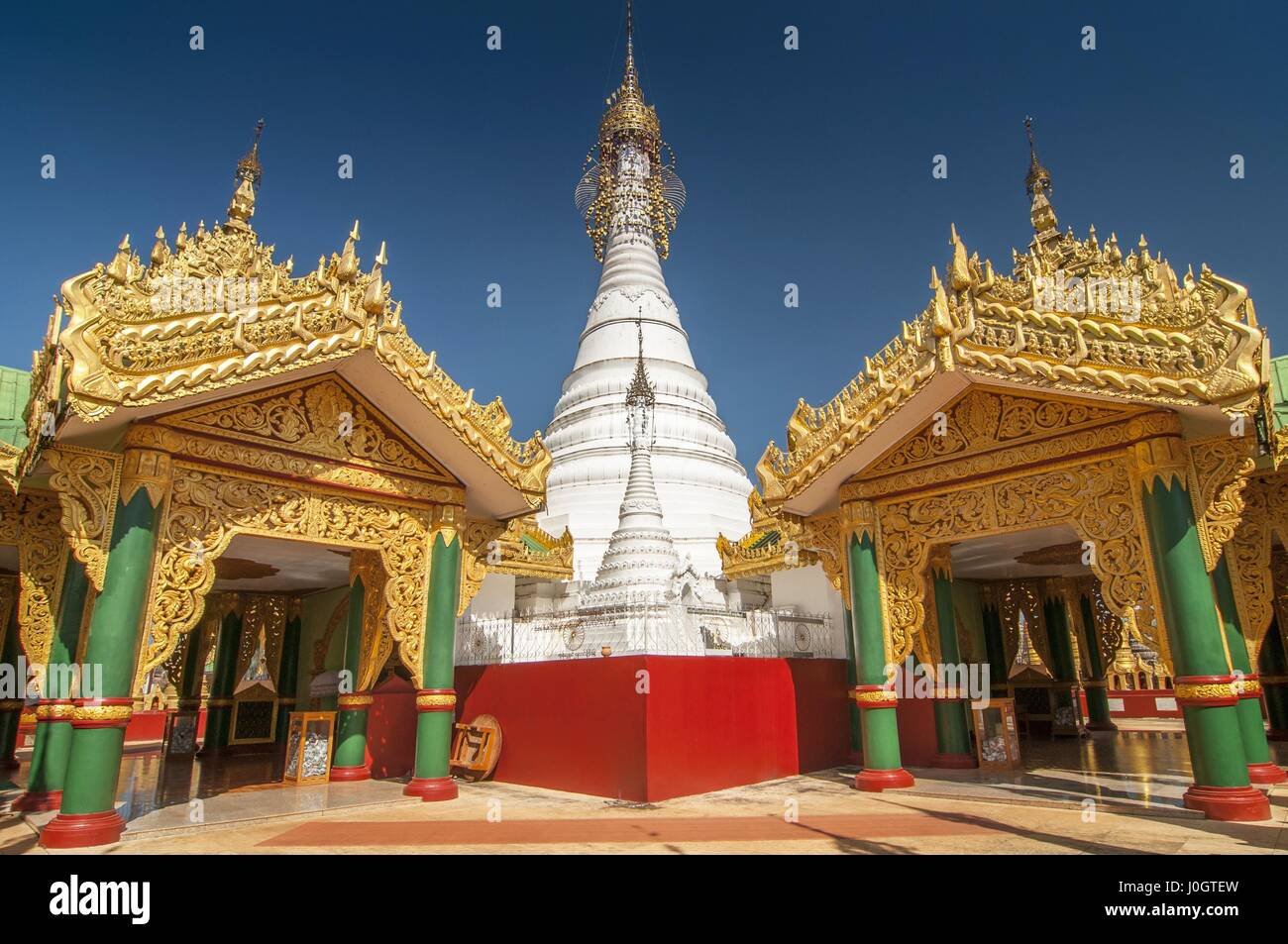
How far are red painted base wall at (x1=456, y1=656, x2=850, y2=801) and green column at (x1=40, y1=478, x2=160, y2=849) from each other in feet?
18.6

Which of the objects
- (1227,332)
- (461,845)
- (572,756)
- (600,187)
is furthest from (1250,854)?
(600,187)

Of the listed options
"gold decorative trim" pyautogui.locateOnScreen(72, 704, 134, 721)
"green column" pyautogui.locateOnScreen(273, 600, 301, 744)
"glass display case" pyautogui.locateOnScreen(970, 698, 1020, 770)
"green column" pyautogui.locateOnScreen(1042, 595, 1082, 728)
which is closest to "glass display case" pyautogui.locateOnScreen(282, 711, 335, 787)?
"gold decorative trim" pyautogui.locateOnScreen(72, 704, 134, 721)

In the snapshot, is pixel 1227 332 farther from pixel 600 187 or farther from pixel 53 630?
pixel 600 187

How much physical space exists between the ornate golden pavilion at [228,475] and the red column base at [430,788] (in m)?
0.03

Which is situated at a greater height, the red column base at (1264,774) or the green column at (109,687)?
the green column at (109,687)

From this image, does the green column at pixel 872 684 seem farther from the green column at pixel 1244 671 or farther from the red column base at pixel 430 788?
the red column base at pixel 430 788

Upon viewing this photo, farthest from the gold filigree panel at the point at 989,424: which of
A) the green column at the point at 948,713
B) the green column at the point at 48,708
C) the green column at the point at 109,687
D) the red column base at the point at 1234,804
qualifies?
the green column at the point at 48,708

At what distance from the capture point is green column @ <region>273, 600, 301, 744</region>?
17.2 m

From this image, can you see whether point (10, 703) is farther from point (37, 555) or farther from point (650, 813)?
point (650, 813)

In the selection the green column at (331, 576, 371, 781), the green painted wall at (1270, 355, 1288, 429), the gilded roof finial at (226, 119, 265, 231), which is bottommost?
the green column at (331, 576, 371, 781)

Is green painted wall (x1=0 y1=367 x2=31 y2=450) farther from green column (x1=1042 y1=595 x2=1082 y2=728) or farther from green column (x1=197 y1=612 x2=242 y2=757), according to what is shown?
green column (x1=1042 y1=595 x2=1082 y2=728)

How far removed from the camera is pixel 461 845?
746 centimetres

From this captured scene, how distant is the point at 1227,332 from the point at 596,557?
15.8 m

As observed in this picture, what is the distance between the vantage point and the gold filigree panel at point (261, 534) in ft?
27.6
